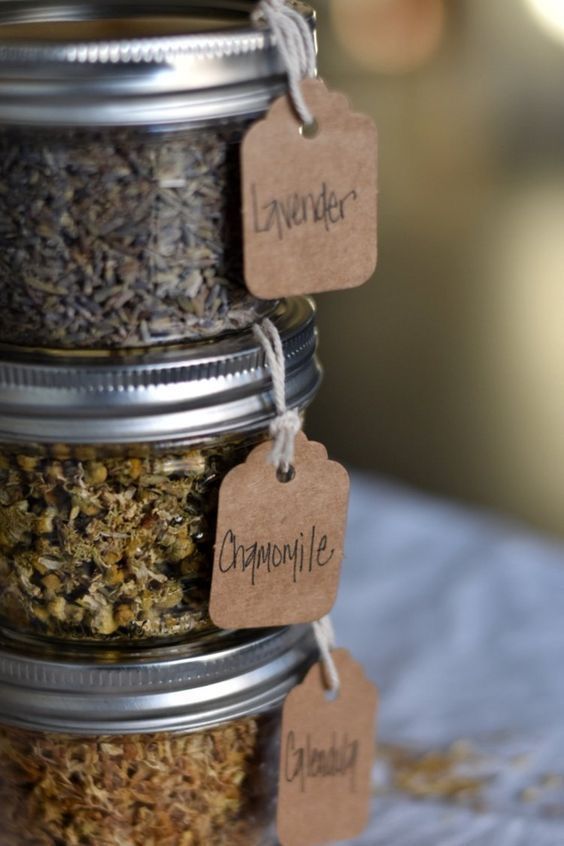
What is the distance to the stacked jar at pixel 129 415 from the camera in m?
0.73

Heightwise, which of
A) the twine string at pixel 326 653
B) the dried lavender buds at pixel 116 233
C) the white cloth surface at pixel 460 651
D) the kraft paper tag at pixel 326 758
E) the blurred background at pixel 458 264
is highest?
the dried lavender buds at pixel 116 233

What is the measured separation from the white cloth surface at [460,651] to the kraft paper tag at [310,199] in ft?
1.59

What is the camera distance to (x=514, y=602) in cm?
134

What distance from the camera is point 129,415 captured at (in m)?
0.77

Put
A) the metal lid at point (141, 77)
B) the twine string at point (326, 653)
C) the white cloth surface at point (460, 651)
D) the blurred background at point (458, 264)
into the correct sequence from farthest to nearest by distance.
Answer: the blurred background at point (458, 264), the white cloth surface at point (460, 651), the twine string at point (326, 653), the metal lid at point (141, 77)

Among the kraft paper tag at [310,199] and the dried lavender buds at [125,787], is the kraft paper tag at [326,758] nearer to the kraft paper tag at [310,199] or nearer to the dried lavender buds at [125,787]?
the dried lavender buds at [125,787]

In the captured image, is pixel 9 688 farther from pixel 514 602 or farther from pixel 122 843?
pixel 514 602

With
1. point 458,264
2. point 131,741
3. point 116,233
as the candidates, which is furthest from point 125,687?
point 458,264

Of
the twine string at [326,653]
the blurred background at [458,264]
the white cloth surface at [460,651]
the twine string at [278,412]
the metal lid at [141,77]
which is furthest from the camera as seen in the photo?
the blurred background at [458,264]

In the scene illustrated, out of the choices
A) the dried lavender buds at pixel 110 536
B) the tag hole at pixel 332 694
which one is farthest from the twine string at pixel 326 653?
the dried lavender buds at pixel 110 536

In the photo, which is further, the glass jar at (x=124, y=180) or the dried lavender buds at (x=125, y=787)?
the dried lavender buds at (x=125, y=787)

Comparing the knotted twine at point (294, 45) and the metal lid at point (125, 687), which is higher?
the knotted twine at point (294, 45)

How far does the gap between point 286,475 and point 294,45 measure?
0.28m

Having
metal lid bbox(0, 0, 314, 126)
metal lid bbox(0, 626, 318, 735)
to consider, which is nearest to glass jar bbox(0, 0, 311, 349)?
metal lid bbox(0, 0, 314, 126)
